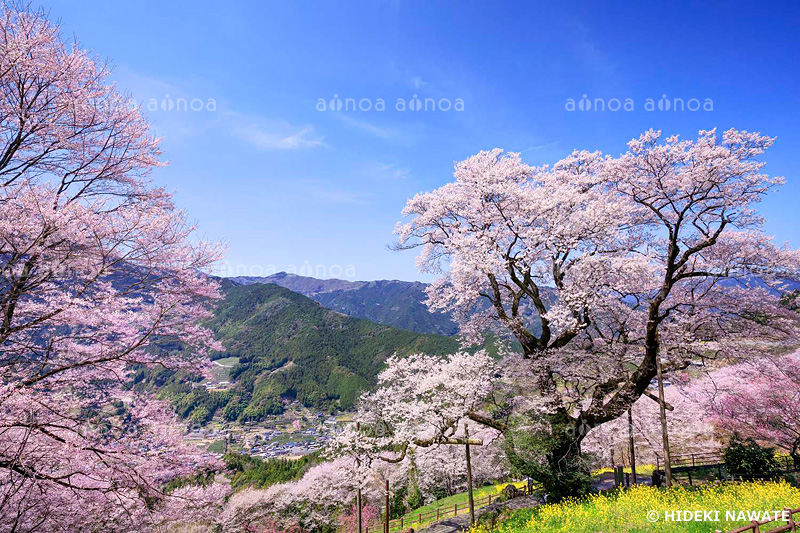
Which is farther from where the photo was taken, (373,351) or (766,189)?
(373,351)

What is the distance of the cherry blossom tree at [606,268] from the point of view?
11812 mm

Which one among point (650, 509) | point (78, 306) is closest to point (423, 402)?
point (650, 509)

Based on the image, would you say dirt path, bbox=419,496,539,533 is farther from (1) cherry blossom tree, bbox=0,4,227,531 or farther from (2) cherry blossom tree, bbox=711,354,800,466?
(1) cherry blossom tree, bbox=0,4,227,531

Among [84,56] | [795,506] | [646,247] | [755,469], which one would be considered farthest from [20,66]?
[755,469]

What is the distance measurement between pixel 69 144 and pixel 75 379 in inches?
198

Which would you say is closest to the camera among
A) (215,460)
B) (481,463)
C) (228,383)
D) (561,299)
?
(215,460)

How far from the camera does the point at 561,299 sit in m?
12.7

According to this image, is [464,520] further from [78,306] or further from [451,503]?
[78,306]

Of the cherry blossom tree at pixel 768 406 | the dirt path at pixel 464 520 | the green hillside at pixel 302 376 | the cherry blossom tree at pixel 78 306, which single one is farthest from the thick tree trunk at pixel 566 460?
the green hillside at pixel 302 376

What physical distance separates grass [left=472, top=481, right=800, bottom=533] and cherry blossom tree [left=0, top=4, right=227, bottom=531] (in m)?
10.1

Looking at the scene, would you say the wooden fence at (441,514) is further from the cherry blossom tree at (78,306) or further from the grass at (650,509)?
the cherry blossom tree at (78,306)

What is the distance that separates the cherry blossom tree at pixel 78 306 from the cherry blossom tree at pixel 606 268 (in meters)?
9.04

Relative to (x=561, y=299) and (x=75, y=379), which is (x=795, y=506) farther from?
(x=75, y=379)

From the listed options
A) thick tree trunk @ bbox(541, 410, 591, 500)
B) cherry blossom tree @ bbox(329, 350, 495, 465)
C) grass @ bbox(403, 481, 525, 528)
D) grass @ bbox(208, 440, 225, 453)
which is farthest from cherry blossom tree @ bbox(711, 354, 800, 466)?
grass @ bbox(208, 440, 225, 453)
